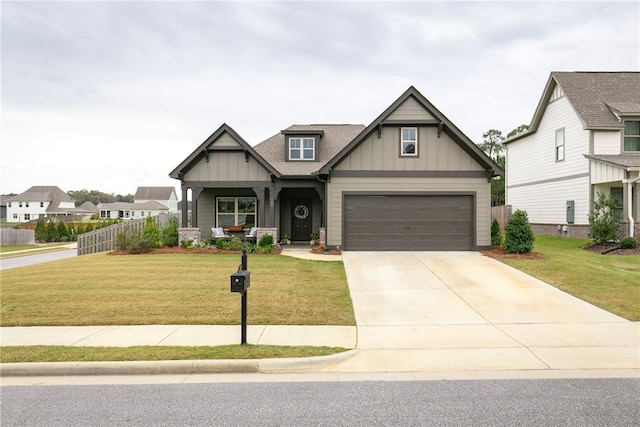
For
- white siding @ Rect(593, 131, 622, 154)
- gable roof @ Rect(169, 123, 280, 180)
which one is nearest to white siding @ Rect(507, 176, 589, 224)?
white siding @ Rect(593, 131, 622, 154)

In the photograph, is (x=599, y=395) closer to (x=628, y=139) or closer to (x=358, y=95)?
(x=628, y=139)

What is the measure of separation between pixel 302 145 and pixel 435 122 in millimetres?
7201

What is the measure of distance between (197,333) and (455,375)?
443 centimetres

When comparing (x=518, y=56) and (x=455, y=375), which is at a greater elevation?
(x=518, y=56)

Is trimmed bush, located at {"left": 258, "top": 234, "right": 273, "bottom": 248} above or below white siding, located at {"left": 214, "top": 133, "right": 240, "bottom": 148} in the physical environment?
below

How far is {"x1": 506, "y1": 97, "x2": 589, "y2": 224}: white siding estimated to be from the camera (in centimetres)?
2106

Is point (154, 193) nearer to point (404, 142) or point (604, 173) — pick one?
point (404, 142)

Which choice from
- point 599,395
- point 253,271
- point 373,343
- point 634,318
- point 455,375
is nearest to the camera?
point 599,395

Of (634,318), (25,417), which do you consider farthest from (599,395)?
(25,417)

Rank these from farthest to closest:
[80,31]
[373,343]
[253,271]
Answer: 1. [80,31]
2. [253,271]
3. [373,343]

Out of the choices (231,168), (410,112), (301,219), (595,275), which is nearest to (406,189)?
(410,112)

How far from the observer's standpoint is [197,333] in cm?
720

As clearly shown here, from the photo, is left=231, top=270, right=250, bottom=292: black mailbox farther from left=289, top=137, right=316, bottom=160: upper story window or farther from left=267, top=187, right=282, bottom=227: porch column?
left=289, top=137, right=316, bottom=160: upper story window

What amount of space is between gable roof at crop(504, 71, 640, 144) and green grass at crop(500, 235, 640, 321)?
7587 millimetres
